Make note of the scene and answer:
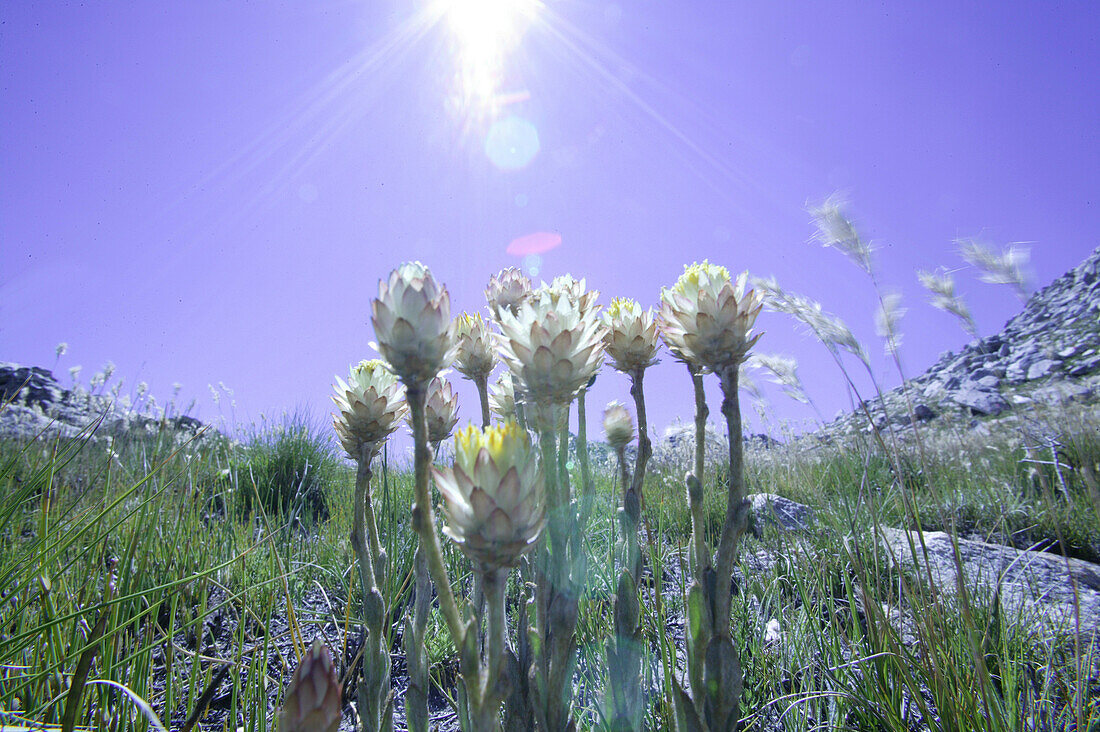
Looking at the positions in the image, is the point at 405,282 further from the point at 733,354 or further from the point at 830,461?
the point at 830,461

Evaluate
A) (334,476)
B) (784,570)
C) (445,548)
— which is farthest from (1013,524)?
(334,476)

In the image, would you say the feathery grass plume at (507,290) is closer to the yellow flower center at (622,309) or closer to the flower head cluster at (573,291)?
the flower head cluster at (573,291)

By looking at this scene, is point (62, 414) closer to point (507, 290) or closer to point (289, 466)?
point (289, 466)

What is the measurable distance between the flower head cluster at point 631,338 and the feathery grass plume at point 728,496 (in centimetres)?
10

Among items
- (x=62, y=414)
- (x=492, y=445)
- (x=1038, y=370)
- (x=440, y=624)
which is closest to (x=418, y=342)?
(x=492, y=445)

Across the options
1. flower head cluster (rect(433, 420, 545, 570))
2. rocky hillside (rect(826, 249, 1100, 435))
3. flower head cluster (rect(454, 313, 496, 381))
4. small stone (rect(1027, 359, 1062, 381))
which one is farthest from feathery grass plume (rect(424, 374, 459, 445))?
small stone (rect(1027, 359, 1062, 381))

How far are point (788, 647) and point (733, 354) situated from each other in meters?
1.40

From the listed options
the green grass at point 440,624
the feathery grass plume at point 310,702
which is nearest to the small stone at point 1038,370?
the green grass at point 440,624

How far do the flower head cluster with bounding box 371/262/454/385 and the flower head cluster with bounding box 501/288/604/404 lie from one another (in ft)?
0.76

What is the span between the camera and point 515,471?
803 mm

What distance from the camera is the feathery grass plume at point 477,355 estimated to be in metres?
1.67

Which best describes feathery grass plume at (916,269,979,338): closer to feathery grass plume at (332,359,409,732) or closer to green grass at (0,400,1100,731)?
green grass at (0,400,1100,731)

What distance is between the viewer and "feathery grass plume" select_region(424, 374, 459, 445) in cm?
174

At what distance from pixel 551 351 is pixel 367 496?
831 millimetres
